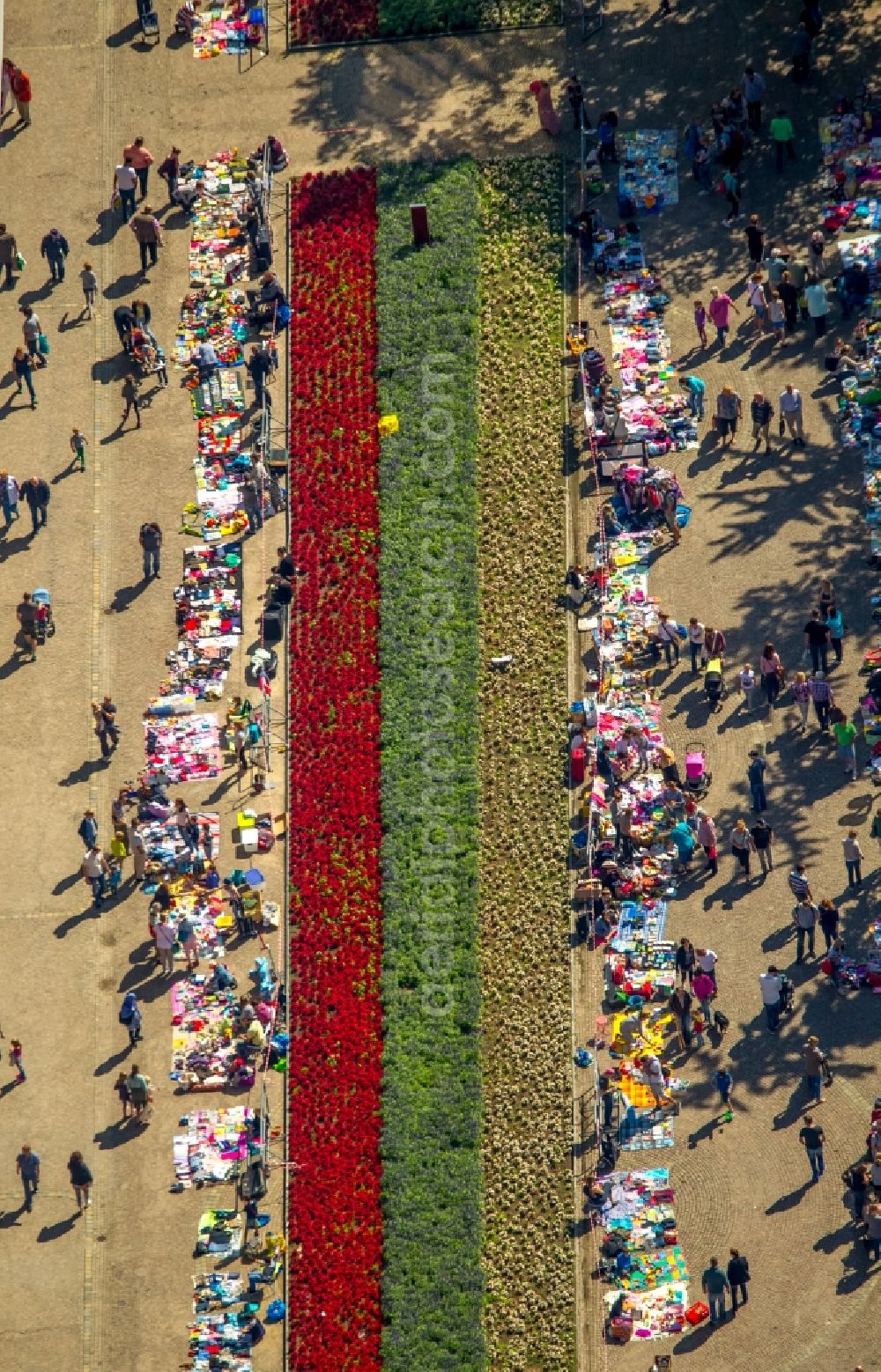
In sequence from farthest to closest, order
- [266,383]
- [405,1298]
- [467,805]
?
1. [266,383]
2. [467,805]
3. [405,1298]

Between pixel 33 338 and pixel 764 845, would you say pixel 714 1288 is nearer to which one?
pixel 764 845

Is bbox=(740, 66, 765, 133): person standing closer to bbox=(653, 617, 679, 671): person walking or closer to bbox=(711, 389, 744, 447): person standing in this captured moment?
bbox=(711, 389, 744, 447): person standing

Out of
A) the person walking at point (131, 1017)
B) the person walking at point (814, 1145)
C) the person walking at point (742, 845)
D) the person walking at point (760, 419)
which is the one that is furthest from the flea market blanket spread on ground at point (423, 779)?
the person walking at point (814, 1145)

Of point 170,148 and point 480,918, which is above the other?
point 170,148

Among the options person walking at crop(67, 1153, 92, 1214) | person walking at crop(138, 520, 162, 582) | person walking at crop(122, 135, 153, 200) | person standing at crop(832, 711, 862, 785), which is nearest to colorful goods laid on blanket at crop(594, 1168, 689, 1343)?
person standing at crop(832, 711, 862, 785)

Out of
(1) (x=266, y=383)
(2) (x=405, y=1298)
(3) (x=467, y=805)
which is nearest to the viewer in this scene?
(2) (x=405, y=1298)

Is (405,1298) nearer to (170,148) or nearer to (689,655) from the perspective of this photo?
(689,655)

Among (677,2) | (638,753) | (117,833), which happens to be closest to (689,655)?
(638,753)
